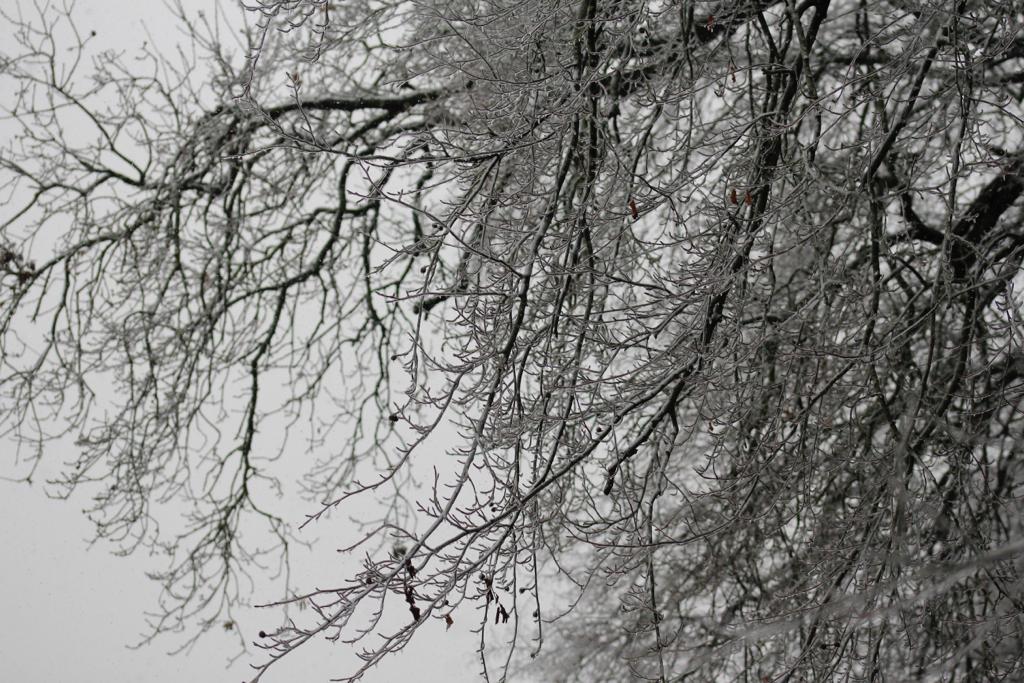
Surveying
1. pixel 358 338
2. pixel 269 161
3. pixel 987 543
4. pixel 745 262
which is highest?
pixel 269 161

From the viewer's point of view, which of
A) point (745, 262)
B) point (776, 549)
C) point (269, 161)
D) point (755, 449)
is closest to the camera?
point (745, 262)

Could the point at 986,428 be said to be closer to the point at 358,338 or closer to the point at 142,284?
the point at 358,338

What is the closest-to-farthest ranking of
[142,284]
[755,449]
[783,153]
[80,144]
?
[755,449] < [783,153] < [142,284] < [80,144]

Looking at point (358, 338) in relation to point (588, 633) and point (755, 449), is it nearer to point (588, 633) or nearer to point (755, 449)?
point (588, 633)

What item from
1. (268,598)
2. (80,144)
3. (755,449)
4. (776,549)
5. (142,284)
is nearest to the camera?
(755,449)

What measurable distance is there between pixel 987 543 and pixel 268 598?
6.67 meters

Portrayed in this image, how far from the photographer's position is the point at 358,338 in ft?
20.4

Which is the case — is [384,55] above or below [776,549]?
above

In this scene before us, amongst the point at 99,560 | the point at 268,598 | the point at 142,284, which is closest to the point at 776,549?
the point at 142,284

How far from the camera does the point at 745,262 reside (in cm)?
271

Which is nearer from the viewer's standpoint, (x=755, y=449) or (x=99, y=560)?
(x=755, y=449)

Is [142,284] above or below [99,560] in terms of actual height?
below

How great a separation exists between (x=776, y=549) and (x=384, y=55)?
3.95 m

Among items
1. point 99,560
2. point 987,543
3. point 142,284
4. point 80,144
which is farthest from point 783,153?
point 80,144
